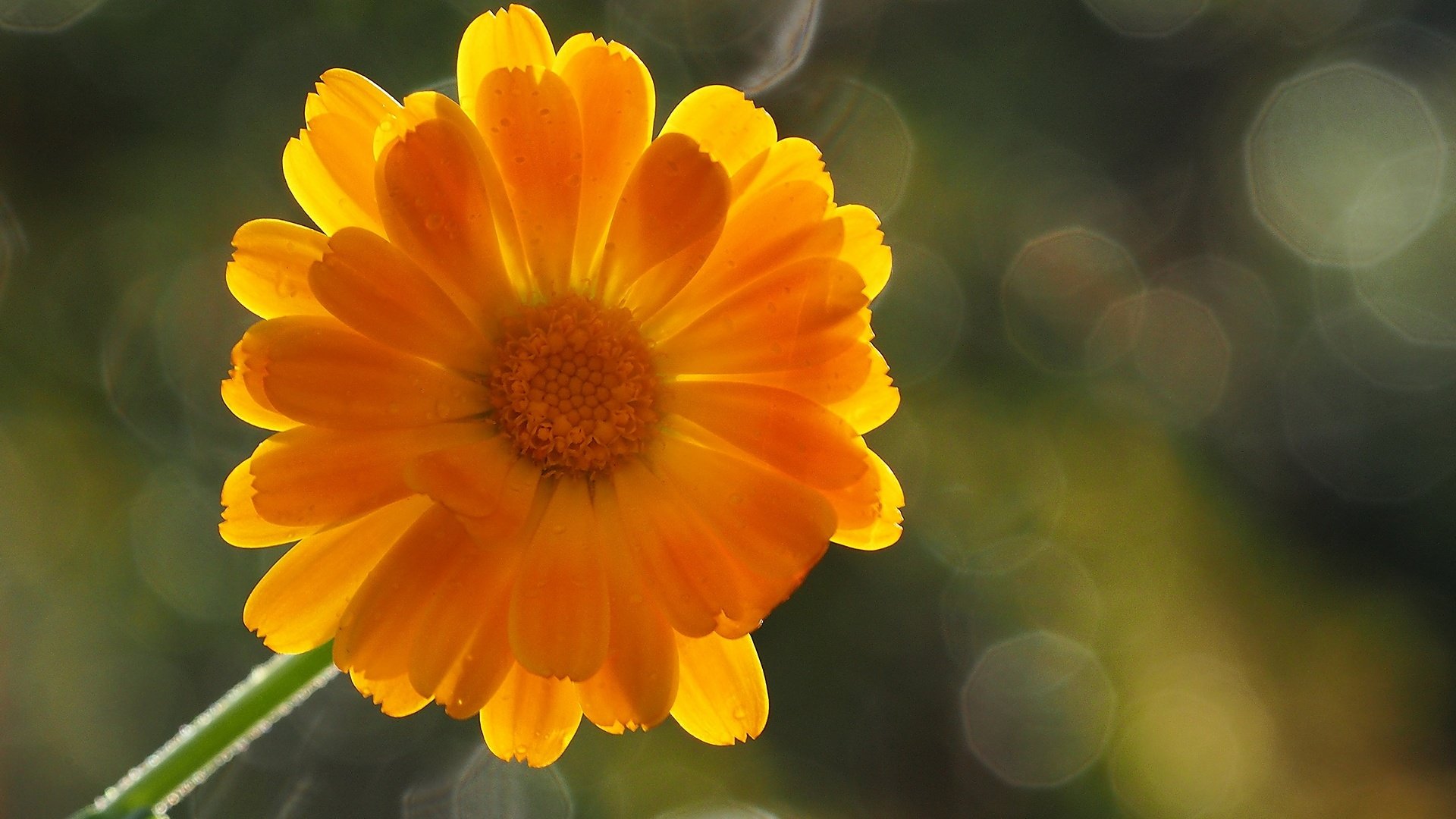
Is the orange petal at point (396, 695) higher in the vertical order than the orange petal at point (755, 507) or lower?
lower

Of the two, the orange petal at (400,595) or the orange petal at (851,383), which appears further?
the orange petal at (851,383)

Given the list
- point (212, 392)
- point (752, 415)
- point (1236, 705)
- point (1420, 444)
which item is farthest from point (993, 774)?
point (212, 392)

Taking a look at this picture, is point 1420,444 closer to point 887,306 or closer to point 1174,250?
point 1174,250

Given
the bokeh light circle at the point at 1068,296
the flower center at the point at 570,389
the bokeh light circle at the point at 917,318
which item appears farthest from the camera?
the bokeh light circle at the point at 1068,296

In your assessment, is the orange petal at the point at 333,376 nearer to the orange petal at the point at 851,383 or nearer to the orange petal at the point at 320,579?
the orange petal at the point at 320,579

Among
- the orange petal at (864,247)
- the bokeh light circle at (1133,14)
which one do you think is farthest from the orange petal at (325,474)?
the bokeh light circle at (1133,14)

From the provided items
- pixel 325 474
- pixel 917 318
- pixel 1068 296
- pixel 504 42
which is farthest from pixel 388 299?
pixel 1068 296
